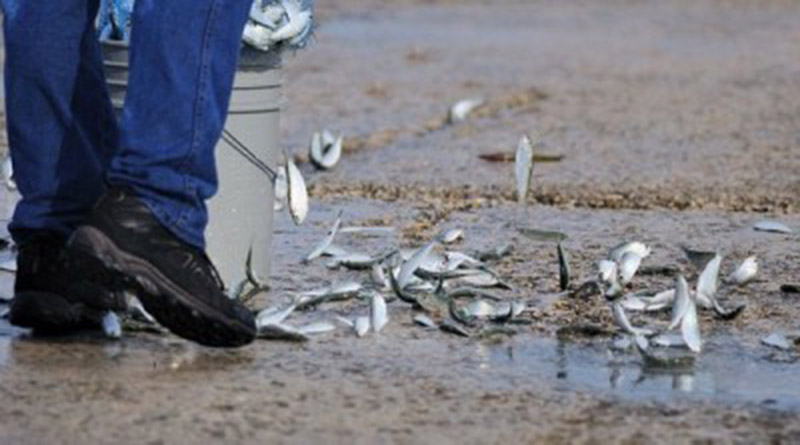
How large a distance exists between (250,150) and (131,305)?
0.50 m

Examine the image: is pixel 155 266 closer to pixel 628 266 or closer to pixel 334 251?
pixel 334 251

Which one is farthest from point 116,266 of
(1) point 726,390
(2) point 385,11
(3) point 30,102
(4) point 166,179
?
(2) point 385,11

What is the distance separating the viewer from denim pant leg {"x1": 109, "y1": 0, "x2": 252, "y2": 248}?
4.28 metres

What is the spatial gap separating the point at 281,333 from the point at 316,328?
10cm

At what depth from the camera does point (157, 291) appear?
432cm

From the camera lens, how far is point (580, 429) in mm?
3988

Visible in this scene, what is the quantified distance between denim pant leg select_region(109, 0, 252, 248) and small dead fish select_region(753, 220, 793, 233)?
89.7 inches

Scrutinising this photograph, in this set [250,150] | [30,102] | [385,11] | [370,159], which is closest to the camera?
[30,102]

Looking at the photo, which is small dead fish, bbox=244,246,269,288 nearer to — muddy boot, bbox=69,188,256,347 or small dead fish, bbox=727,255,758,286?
muddy boot, bbox=69,188,256,347

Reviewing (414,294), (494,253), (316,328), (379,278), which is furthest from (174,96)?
(494,253)

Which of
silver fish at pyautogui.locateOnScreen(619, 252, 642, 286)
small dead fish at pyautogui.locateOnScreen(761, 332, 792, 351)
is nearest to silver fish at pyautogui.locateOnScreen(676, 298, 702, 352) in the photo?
small dead fish at pyautogui.locateOnScreen(761, 332, 792, 351)

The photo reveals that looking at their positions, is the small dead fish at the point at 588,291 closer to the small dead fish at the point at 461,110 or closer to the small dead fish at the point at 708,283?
the small dead fish at the point at 708,283

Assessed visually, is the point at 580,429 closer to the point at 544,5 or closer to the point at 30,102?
the point at 30,102

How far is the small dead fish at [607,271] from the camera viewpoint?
519cm
